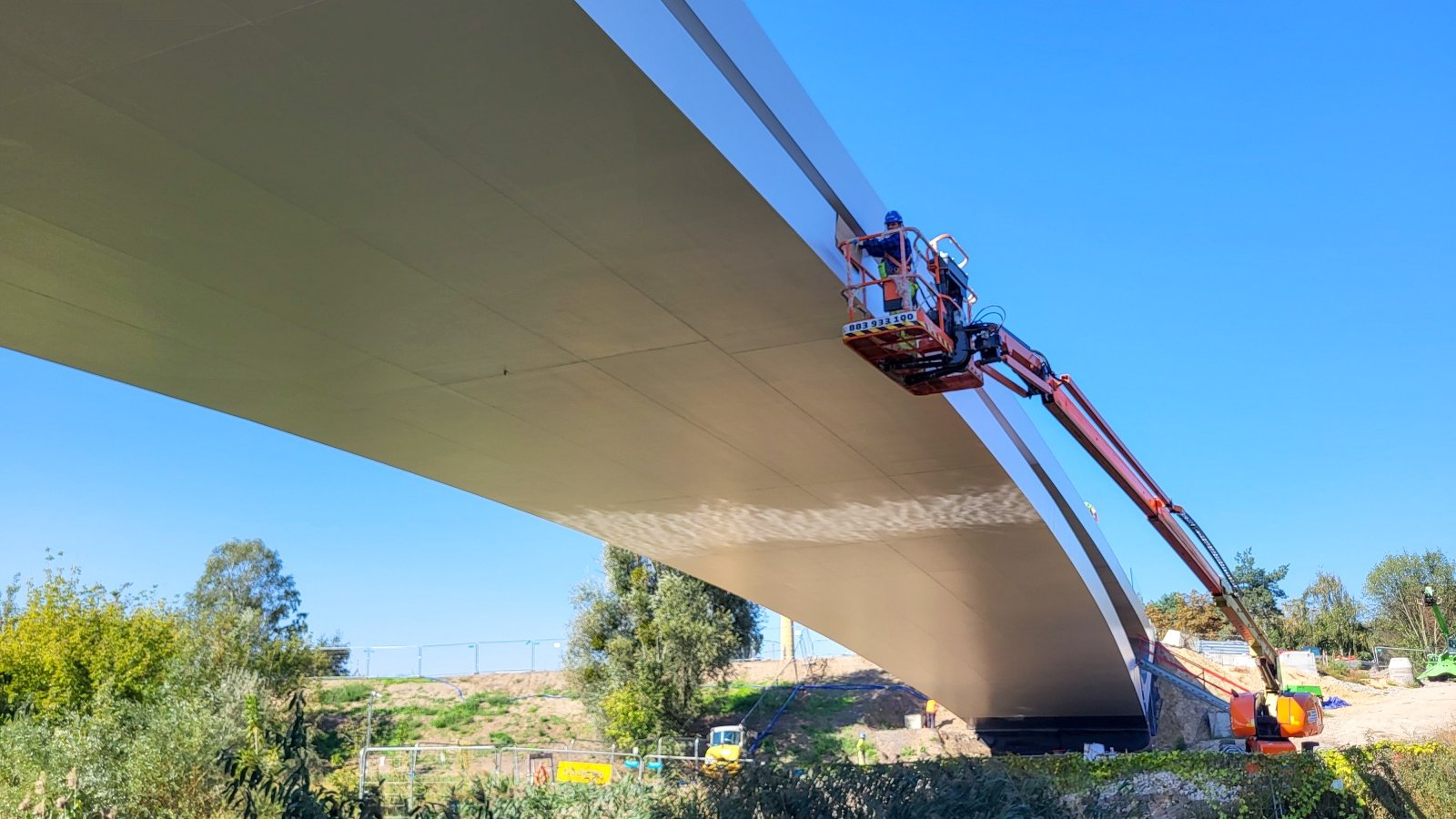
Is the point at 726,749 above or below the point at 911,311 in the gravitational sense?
below

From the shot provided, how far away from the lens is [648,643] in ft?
122

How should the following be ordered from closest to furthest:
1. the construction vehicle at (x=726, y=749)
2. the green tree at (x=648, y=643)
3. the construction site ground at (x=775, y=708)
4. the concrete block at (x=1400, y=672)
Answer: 1. the construction vehicle at (x=726, y=749)
2. the construction site ground at (x=775, y=708)
3. the green tree at (x=648, y=643)
4. the concrete block at (x=1400, y=672)

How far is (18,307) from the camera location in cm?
1048

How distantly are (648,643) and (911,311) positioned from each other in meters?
29.5

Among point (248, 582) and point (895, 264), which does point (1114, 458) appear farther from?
point (248, 582)

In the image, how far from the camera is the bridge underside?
272 inches

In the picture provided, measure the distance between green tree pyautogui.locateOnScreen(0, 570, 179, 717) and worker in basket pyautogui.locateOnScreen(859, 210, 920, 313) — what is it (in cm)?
2210

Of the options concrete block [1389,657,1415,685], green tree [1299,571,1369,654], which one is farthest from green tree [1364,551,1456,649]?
concrete block [1389,657,1415,685]

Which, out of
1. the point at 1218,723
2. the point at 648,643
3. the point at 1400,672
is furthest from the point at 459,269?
the point at 1400,672

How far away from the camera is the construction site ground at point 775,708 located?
29.3 meters

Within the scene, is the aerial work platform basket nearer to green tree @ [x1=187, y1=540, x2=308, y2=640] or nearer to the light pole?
the light pole

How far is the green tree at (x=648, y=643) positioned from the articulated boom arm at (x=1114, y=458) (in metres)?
19.5

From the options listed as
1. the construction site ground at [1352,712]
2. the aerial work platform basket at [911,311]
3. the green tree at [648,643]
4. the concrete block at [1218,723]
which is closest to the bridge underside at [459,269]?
the aerial work platform basket at [911,311]

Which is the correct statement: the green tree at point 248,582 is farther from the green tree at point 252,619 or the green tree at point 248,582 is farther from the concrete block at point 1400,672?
the concrete block at point 1400,672
